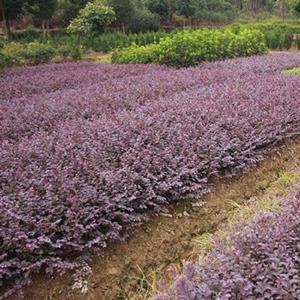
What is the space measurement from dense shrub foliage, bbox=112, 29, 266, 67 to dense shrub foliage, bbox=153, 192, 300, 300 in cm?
1116

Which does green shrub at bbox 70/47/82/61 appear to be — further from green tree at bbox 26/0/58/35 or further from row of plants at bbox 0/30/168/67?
green tree at bbox 26/0/58/35

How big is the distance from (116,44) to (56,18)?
10.1 metres

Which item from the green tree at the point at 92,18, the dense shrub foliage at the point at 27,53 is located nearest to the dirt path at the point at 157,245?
the dense shrub foliage at the point at 27,53

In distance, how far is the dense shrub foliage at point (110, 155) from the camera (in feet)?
11.0

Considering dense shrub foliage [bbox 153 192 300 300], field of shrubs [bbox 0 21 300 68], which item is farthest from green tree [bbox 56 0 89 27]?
dense shrub foliage [bbox 153 192 300 300]

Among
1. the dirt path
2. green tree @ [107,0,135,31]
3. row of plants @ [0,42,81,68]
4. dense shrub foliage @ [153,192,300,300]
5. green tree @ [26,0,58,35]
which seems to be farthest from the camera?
green tree @ [107,0,135,31]

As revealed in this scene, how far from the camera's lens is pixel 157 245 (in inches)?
157

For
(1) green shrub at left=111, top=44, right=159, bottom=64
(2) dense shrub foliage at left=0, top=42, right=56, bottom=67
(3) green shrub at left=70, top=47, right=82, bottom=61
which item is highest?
(1) green shrub at left=111, top=44, right=159, bottom=64

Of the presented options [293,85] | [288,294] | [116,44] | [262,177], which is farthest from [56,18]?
[288,294]

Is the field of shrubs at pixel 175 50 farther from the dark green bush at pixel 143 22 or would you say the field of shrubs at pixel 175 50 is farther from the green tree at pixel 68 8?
the dark green bush at pixel 143 22

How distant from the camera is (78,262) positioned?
340 cm

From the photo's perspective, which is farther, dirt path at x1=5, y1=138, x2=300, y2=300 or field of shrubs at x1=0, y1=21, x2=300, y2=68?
field of shrubs at x1=0, y1=21, x2=300, y2=68

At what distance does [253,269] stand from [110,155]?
2301 mm

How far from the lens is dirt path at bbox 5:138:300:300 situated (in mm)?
3328
